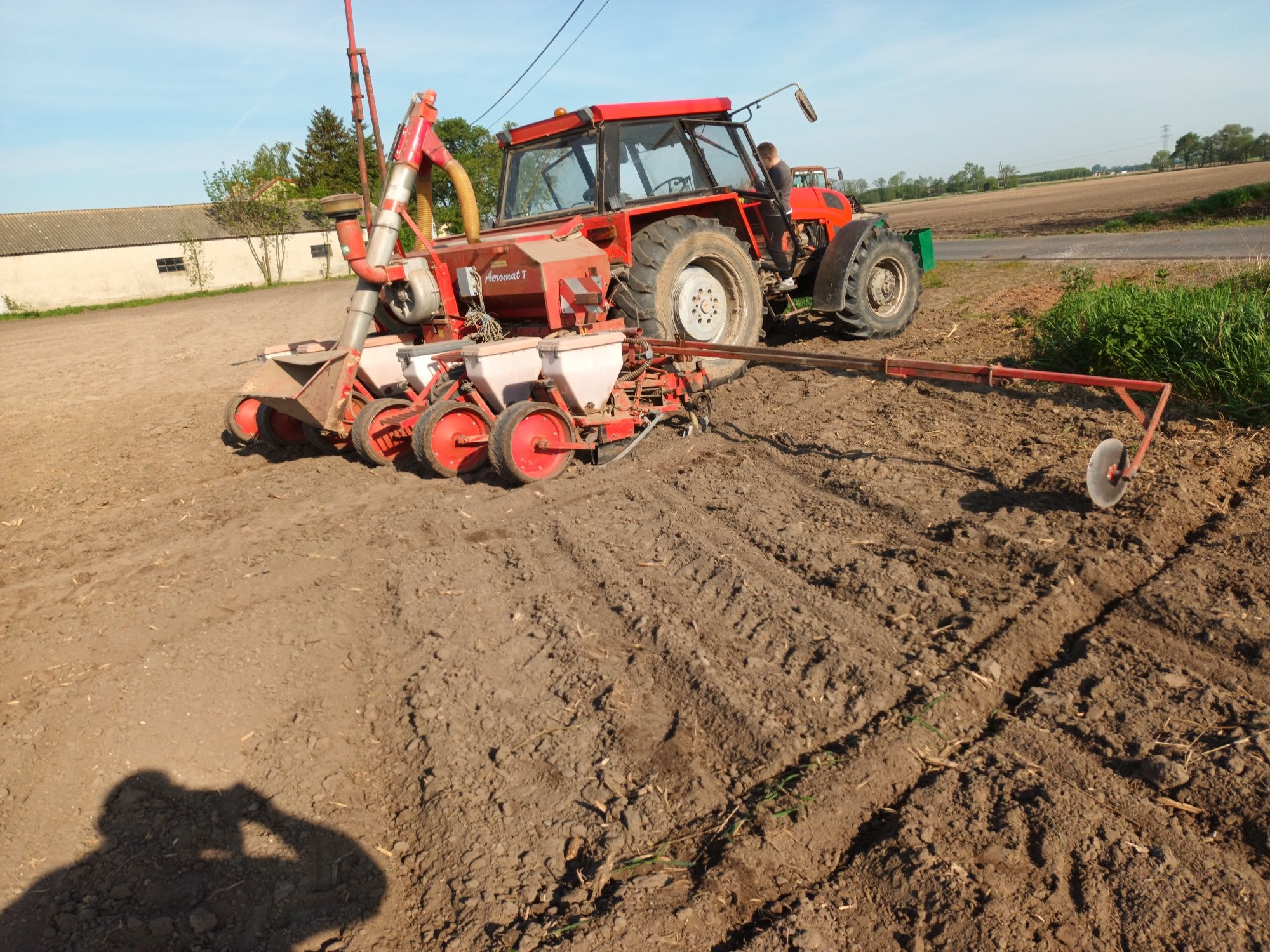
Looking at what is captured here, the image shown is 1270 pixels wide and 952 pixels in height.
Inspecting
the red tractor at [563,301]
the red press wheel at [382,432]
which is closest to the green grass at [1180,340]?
the red tractor at [563,301]

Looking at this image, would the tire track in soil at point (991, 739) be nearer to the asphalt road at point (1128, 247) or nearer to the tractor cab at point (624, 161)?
the tractor cab at point (624, 161)

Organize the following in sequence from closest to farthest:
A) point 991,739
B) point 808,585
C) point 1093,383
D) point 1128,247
A: point 991,739 < point 808,585 < point 1093,383 < point 1128,247

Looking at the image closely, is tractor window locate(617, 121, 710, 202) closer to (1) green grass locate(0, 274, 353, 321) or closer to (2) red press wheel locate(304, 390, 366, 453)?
(2) red press wheel locate(304, 390, 366, 453)

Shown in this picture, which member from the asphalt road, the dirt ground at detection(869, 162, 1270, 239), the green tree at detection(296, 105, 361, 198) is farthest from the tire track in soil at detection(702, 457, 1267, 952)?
the green tree at detection(296, 105, 361, 198)

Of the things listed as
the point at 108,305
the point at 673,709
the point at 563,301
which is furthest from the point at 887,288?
the point at 108,305

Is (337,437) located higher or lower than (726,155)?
lower

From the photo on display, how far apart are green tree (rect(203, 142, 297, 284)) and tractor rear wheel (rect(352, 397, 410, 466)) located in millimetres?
36359

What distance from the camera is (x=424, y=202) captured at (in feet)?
22.0

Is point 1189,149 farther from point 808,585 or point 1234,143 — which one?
point 808,585

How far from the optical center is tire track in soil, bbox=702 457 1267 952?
79.3 inches

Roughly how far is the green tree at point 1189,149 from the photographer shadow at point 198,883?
7395 cm

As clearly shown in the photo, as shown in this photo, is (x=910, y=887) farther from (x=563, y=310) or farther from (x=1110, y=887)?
(x=563, y=310)

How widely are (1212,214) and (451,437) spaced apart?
19497mm

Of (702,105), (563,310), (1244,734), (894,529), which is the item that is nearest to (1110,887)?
(1244,734)
